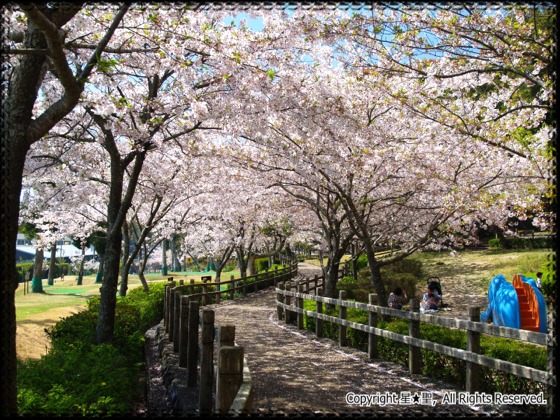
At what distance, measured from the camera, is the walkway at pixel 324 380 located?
5.88 metres

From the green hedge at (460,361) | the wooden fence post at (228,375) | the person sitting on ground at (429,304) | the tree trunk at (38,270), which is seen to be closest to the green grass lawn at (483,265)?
the person sitting on ground at (429,304)

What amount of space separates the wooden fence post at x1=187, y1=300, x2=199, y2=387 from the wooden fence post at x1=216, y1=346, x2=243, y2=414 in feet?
10.3

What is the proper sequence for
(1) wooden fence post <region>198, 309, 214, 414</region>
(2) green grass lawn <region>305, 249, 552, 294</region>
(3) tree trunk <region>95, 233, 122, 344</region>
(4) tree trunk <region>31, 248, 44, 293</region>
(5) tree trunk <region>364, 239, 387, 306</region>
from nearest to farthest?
1. (1) wooden fence post <region>198, 309, 214, 414</region>
2. (3) tree trunk <region>95, 233, 122, 344</region>
3. (5) tree trunk <region>364, 239, 387, 306</region>
4. (2) green grass lawn <region>305, 249, 552, 294</region>
5. (4) tree trunk <region>31, 248, 44, 293</region>

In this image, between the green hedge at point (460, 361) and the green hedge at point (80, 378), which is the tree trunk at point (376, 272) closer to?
the green hedge at point (460, 361)

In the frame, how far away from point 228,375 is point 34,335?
52.0 feet

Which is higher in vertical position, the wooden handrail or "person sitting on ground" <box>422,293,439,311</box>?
the wooden handrail

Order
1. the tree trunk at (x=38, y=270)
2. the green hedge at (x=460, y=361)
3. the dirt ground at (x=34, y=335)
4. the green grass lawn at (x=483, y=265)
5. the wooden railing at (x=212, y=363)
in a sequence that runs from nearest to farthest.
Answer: the wooden railing at (x=212, y=363), the green hedge at (x=460, y=361), the dirt ground at (x=34, y=335), the green grass lawn at (x=483, y=265), the tree trunk at (x=38, y=270)

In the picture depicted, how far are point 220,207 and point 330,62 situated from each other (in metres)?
13.7

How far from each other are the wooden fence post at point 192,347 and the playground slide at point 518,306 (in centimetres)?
881

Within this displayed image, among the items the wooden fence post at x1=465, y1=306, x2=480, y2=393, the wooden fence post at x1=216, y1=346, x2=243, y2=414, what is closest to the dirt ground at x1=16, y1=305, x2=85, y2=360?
the wooden fence post at x1=465, y1=306, x2=480, y2=393

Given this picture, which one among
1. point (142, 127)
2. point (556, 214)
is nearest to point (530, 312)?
point (142, 127)

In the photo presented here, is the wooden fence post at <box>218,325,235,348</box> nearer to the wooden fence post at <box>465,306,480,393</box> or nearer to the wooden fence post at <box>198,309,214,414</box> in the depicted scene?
the wooden fence post at <box>198,309,214,414</box>

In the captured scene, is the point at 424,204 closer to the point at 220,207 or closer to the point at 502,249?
the point at 220,207

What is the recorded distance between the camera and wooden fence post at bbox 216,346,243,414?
3.85m
